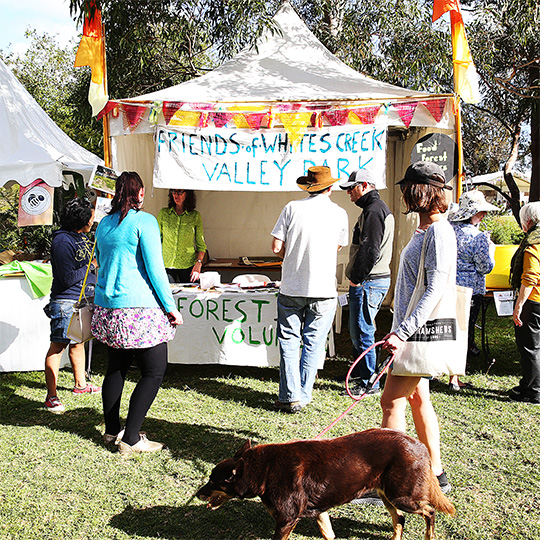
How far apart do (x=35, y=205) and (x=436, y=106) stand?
12.9 feet

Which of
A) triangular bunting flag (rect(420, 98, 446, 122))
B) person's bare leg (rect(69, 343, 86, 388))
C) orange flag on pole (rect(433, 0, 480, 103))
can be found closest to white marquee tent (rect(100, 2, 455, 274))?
triangular bunting flag (rect(420, 98, 446, 122))

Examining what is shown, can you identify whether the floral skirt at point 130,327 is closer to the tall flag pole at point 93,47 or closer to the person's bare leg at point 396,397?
the person's bare leg at point 396,397

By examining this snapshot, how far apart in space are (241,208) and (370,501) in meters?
5.64

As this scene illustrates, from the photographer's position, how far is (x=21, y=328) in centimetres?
512

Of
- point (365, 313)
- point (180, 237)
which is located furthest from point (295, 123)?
point (365, 313)

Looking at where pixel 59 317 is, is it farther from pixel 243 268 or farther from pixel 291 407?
pixel 243 268

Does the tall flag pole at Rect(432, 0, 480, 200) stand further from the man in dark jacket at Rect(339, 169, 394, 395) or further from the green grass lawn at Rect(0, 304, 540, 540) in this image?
the green grass lawn at Rect(0, 304, 540, 540)

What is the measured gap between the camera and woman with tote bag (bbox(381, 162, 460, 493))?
7.95 feet

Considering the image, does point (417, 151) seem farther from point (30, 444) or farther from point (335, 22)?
point (335, 22)

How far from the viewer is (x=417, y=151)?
5.29m

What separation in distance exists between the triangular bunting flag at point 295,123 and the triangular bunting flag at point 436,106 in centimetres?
111

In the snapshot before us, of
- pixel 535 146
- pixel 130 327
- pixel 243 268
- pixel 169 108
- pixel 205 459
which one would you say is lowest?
pixel 205 459

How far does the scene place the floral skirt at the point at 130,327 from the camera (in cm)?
320

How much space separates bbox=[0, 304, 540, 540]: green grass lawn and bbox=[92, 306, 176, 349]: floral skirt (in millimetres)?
761
